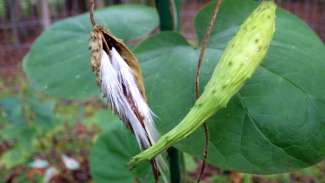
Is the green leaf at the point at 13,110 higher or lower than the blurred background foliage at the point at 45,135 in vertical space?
higher

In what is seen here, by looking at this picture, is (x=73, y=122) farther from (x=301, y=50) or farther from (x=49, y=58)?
(x=301, y=50)

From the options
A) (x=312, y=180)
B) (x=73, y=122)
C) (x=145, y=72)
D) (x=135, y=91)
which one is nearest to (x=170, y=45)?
(x=145, y=72)

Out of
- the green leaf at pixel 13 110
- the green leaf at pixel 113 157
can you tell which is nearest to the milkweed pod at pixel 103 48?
the green leaf at pixel 113 157

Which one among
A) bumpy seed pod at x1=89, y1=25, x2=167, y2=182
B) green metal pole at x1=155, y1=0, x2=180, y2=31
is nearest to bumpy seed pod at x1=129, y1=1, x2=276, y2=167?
bumpy seed pod at x1=89, y1=25, x2=167, y2=182

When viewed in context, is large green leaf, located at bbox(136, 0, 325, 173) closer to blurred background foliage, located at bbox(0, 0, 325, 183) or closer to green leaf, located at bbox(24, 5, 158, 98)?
green leaf, located at bbox(24, 5, 158, 98)

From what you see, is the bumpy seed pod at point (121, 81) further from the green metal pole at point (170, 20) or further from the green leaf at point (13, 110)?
the green leaf at point (13, 110)

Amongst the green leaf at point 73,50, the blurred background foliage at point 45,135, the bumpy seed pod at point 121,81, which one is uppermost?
the bumpy seed pod at point 121,81

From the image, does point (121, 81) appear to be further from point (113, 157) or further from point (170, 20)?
point (113, 157)
